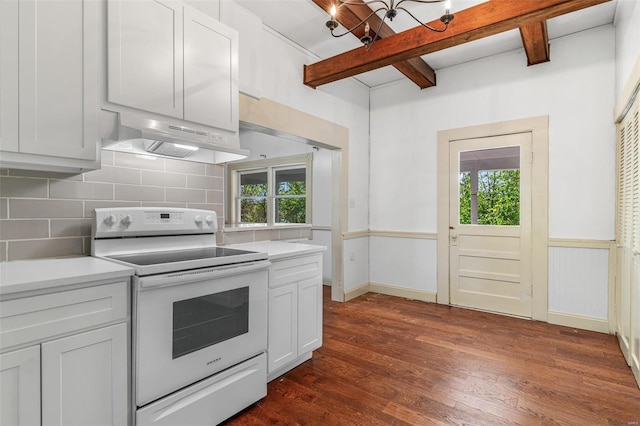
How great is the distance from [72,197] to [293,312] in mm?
1545

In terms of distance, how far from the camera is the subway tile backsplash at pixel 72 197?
1.73 m

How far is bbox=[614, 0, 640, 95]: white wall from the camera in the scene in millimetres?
2198

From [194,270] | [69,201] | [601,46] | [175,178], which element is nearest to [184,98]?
[175,178]

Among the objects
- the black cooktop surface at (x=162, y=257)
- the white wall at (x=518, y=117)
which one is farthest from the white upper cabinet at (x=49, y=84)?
the white wall at (x=518, y=117)

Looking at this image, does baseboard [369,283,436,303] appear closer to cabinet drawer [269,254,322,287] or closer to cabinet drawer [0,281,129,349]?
cabinet drawer [269,254,322,287]

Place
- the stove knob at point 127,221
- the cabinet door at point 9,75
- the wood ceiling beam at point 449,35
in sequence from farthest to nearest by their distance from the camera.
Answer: the wood ceiling beam at point 449,35
the stove knob at point 127,221
the cabinet door at point 9,75

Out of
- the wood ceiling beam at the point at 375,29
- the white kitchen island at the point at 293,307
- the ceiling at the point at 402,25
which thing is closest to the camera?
the white kitchen island at the point at 293,307

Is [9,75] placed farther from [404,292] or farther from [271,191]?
[271,191]

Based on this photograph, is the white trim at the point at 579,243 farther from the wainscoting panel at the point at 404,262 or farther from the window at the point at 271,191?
the window at the point at 271,191

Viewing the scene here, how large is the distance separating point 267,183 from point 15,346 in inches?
200

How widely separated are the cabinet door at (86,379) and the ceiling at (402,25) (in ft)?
8.63

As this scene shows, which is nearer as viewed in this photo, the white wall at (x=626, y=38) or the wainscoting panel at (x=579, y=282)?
the white wall at (x=626, y=38)

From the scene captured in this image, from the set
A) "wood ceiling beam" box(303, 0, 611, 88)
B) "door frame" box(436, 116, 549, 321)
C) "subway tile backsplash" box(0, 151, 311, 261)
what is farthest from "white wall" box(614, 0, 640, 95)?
"subway tile backsplash" box(0, 151, 311, 261)

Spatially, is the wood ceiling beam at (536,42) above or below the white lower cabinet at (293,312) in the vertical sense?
above
